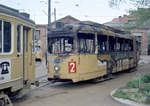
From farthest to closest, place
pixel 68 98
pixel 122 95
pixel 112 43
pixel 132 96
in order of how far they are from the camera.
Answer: pixel 112 43 < pixel 68 98 < pixel 122 95 < pixel 132 96

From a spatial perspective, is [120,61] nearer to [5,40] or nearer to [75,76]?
[75,76]

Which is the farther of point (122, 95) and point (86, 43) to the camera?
point (86, 43)

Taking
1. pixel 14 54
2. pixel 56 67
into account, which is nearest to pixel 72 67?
pixel 56 67

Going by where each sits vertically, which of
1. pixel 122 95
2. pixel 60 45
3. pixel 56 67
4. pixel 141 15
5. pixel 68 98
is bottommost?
pixel 68 98

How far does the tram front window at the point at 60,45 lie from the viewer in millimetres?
10805

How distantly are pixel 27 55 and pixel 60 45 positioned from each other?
258 cm

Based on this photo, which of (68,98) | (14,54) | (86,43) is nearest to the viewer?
(14,54)

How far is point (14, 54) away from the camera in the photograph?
7.33 meters

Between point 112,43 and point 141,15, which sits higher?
point 141,15

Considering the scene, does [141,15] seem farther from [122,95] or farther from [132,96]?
[132,96]

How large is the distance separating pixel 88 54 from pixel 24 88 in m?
3.92

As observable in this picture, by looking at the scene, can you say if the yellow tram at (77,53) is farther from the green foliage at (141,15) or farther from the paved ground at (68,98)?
the green foliage at (141,15)

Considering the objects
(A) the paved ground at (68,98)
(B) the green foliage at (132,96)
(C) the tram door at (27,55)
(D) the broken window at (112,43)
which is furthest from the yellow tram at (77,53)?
(B) the green foliage at (132,96)

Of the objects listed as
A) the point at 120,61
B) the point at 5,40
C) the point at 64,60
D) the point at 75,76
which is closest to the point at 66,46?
the point at 64,60
